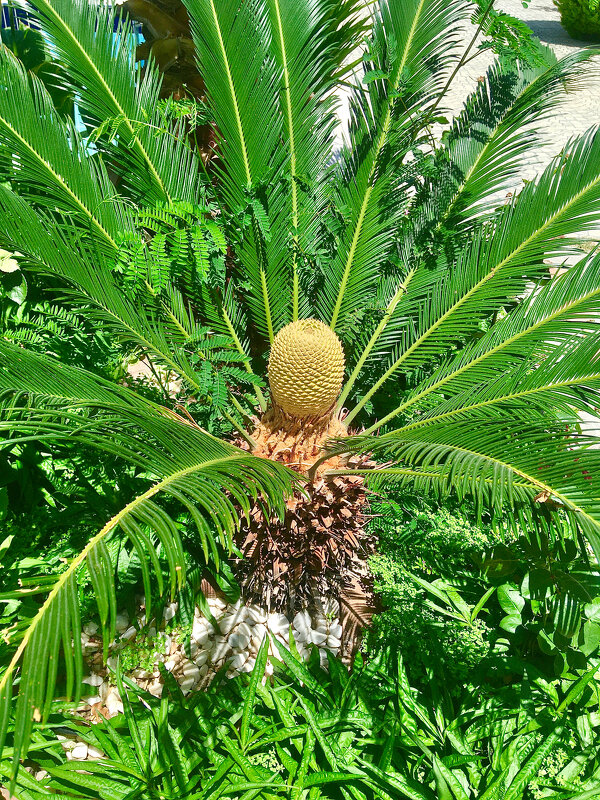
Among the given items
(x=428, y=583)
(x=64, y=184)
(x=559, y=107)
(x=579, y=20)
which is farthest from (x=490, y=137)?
(x=579, y=20)

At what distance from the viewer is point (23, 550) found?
85.8 inches

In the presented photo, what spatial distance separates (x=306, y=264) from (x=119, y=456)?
1313 mm

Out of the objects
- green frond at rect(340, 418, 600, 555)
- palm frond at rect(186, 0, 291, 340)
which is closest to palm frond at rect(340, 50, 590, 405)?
palm frond at rect(186, 0, 291, 340)

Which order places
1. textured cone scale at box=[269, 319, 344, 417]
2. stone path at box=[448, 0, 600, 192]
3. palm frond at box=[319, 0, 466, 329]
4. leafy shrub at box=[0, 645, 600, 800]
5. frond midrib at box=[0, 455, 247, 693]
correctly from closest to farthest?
frond midrib at box=[0, 455, 247, 693]
leafy shrub at box=[0, 645, 600, 800]
textured cone scale at box=[269, 319, 344, 417]
palm frond at box=[319, 0, 466, 329]
stone path at box=[448, 0, 600, 192]

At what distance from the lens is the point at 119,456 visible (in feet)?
5.41

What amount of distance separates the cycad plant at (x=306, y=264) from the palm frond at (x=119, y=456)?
1 centimetres

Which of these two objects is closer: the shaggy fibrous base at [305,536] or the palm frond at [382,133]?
the shaggy fibrous base at [305,536]

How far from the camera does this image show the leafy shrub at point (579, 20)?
7254 millimetres

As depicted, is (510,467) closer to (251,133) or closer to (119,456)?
(119,456)

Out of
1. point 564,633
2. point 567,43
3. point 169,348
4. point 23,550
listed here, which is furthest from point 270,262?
point 567,43

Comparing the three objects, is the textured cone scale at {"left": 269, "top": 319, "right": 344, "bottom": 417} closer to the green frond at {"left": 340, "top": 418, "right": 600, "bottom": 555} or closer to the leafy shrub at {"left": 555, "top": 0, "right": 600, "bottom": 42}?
the green frond at {"left": 340, "top": 418, "right": 600, "bottom": 555}

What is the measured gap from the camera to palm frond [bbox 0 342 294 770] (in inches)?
40.8

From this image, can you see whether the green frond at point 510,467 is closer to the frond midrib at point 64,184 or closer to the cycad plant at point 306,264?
the cycad plant at point 306,264

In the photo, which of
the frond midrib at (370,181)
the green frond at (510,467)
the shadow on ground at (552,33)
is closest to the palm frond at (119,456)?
the green frond at (510,467)
